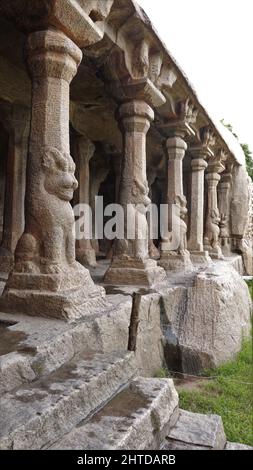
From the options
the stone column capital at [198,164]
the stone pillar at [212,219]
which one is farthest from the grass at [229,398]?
the stone pillar at [212,219]

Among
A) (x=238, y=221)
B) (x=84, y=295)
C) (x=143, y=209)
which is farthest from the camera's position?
(x=238, y=221)

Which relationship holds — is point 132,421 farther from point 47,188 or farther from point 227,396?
point 227,396

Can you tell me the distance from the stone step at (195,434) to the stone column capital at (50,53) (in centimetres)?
271

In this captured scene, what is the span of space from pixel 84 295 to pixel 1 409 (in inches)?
60.0

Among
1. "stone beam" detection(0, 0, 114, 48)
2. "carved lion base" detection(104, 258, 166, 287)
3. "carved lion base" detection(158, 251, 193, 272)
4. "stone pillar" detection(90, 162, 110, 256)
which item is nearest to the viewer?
"stone beam" detection(0, 0, 114, 48)

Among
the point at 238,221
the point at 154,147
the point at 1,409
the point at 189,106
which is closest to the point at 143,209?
the point at 189,106

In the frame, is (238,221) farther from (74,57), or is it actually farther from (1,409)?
(1,409)

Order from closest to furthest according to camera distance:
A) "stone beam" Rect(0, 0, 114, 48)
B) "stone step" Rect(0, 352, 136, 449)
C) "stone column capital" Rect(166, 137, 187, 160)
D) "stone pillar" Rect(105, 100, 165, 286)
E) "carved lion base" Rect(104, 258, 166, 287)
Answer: "stone step" Rect(0, 352, 136, 449) < "stone beam" Rect(0, 0, 114, 48) < "carved lion base" Rect(104, 258, 166, 287) < "stone pillar" Rect(105, 100, 165, 286) < "stone column capital" Rect(166, 137, 187, 160)

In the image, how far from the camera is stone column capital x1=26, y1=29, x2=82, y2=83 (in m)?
3.24

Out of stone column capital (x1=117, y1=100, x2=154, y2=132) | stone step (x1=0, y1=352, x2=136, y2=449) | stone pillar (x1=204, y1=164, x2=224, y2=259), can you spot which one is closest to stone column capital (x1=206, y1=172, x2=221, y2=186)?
stone pillar (x1=204, y1=164, x2=224, y2=259)

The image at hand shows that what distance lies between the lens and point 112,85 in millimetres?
5012

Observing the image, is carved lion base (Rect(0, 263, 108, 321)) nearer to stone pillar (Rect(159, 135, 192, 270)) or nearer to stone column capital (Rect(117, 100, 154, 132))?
stone column capital (Rect(117, 100, 154, 132))

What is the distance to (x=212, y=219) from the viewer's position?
10508mm

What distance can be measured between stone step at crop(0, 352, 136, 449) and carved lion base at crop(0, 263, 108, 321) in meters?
0.45
